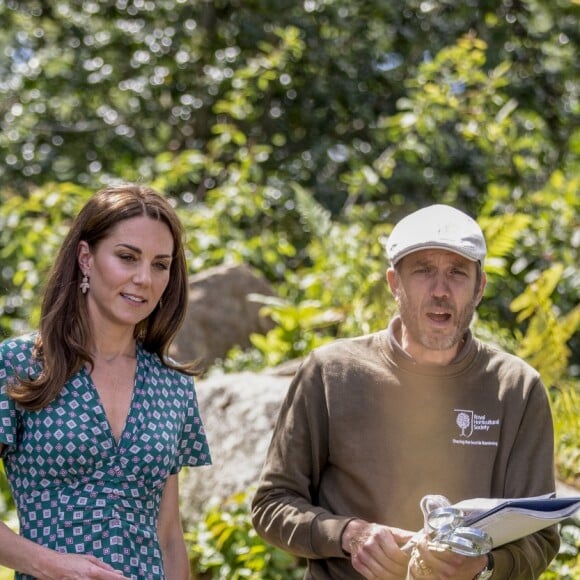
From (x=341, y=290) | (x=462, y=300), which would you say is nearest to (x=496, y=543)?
(x=462, y=300)

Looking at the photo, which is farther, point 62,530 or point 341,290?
point 341,290

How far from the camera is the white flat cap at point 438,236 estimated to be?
131 inches

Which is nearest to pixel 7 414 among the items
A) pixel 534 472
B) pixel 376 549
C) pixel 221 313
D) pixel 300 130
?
pixel 376 549

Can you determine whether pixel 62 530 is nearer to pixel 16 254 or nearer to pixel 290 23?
pixel 16 254

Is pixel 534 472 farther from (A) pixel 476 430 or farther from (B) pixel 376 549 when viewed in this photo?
(B) pixel 376 549

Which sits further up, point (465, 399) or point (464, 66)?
point (464, 66)

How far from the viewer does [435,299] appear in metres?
3.35

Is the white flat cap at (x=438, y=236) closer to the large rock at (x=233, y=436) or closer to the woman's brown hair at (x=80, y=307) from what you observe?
the woman's brown hair at (x=80, y=307)

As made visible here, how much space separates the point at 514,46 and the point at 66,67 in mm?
4311

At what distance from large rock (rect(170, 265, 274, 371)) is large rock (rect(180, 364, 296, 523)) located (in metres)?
1.74

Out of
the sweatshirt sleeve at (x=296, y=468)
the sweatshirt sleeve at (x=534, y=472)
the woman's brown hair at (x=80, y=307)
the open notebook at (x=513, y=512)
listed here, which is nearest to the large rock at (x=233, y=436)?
the sweatshirt sleeve at (x=296, y=468)

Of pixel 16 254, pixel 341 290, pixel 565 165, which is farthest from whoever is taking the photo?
pixel 565 165

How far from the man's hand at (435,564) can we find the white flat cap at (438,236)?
2.90 ft

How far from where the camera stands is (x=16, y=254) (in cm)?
894
